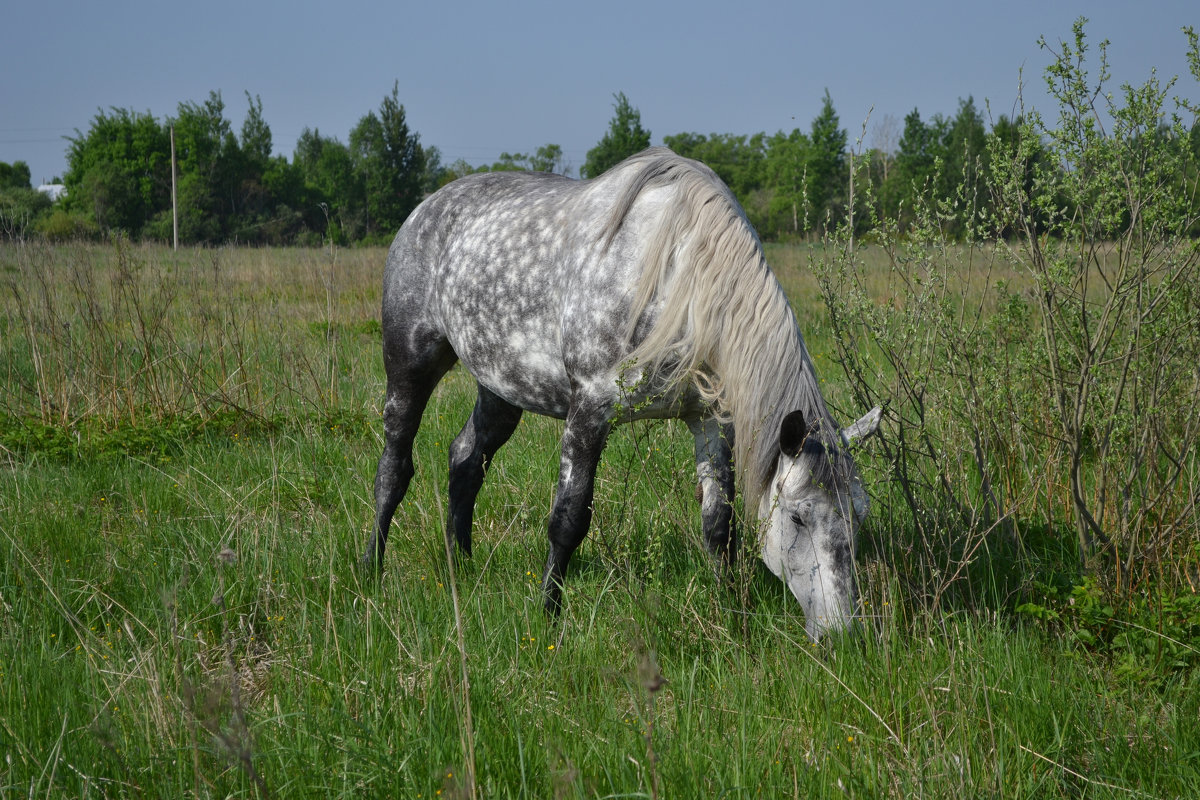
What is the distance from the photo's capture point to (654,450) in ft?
10.1

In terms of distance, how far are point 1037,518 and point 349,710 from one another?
3338 millimetres

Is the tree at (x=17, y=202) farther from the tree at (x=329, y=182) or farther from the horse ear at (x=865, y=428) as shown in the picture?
the tree at (x=329, y=182)

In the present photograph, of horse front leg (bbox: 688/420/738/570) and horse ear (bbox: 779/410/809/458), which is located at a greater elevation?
horse ear (bbox: 779/410/809/458)

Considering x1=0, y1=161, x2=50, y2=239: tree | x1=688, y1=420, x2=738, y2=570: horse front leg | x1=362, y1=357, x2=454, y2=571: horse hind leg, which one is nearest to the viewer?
x1=688, y1=420, x2=738, y2=570: horse front leg

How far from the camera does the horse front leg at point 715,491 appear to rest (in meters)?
3.44

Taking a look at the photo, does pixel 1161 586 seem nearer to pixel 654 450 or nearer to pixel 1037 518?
pixel 1037 518

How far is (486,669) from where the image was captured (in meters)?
2.62

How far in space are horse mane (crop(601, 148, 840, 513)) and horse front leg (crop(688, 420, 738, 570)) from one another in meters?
0.34

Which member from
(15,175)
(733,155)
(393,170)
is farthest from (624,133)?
(15,175)

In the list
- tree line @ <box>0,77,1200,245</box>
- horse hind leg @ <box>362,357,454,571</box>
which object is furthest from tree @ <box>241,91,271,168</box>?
horse hind leg @ <box>362,357,454,571</box>

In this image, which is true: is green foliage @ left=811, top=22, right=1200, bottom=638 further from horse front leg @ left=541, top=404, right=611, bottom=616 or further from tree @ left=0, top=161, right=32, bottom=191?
tree @ left=0, top=161, right=32, bottom=191

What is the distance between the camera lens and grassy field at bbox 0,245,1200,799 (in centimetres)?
204

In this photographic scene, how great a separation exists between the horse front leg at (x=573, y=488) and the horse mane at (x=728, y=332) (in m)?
0.36

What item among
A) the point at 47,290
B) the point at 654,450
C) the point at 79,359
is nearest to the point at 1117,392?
the point at 654,450
